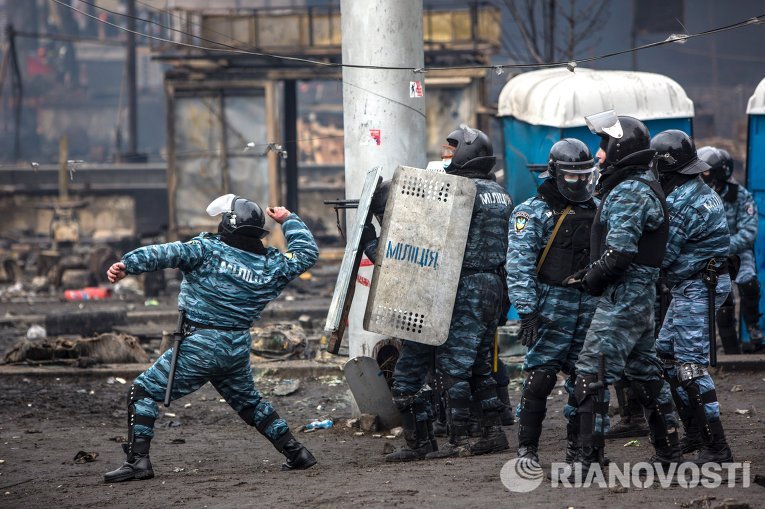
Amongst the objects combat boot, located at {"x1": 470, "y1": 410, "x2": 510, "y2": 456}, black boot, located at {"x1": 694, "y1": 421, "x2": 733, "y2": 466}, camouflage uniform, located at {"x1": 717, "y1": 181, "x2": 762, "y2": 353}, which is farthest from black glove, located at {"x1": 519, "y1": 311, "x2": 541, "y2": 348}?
camouflage uniform, located at {"x1": 717, "y1": 181, "x2": 762, "y2": 353}

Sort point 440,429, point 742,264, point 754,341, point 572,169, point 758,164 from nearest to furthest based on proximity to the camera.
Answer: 1. point 572,169
2. point 440,429
3. point 742,264
4. point 754,341
5. point 758,164

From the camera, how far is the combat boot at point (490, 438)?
7090 mm

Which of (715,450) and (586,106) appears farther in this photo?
(586,106)

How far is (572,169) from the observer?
6.39 meters

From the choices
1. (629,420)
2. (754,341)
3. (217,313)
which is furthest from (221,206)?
(754,341)

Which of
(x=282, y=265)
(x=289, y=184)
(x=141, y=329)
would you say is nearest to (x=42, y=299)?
(x=141, y=329)

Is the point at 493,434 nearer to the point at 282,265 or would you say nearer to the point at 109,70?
the point at 282,265

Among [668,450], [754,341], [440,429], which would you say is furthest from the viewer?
[754,341]

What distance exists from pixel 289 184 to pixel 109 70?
2594 centimetres

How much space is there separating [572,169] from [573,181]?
0.07 m

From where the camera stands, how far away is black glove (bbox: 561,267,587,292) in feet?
20.2

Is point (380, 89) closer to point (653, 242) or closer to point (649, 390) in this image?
point (653, 242)

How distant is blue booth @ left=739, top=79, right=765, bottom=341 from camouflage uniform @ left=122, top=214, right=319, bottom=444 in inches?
221

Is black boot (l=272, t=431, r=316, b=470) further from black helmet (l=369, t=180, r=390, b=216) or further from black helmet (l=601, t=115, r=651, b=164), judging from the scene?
black helmet (l=601, t=115, r=651, b=164)
